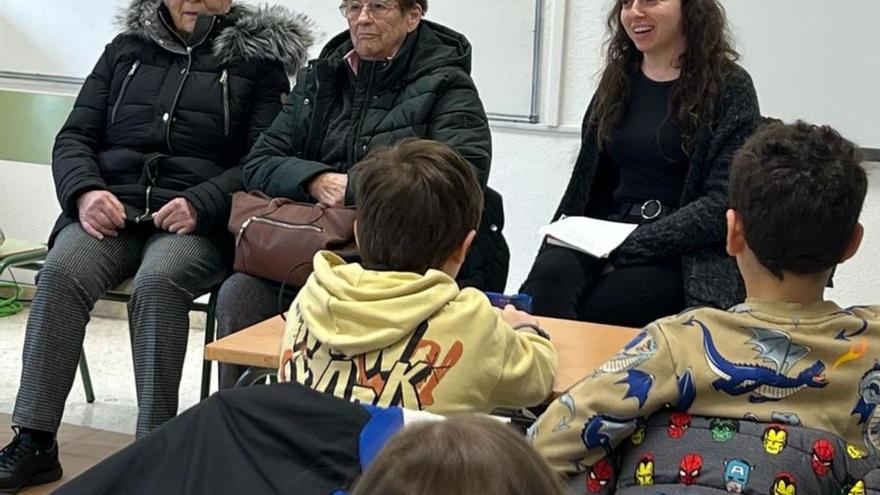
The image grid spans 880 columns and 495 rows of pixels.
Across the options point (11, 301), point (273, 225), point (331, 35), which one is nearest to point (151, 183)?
point (273, 225)

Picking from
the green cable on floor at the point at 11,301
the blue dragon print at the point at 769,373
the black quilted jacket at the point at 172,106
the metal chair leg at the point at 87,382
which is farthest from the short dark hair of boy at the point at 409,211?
the green cable on floor at the point at 11,301

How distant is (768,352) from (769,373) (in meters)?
0.03

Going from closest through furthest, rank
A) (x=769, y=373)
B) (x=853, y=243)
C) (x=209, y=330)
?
(x=769, y=373) → (x=853, y=243) → (x=209, y=330)

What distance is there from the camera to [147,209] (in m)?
3.05

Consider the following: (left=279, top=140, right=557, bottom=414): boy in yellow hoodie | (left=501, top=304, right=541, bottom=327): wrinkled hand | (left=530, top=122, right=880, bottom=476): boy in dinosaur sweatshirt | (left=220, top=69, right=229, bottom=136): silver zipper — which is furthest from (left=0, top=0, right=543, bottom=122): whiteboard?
(left=530, top=122, right=880, bottom=476): boy in dinosaur sweatshirt

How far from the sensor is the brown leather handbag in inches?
105

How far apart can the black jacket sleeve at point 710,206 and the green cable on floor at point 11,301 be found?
3.04 m

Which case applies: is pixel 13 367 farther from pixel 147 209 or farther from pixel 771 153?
pixel 771 153

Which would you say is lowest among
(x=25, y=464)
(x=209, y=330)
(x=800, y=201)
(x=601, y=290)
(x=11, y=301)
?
(x=11, y=301)

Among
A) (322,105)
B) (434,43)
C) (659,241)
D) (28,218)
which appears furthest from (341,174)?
(28,218)

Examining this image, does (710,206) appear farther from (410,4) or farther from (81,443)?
(81,443)

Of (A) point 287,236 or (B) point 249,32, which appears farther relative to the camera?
(B) point 249,32

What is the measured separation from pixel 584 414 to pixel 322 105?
5.72ft

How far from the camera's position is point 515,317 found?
192cm
